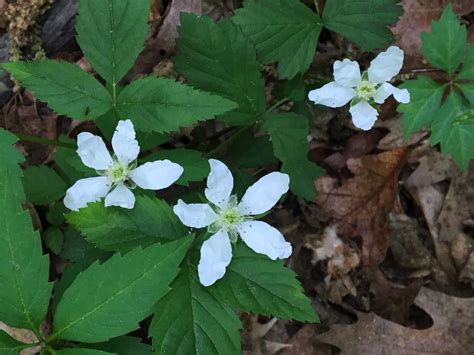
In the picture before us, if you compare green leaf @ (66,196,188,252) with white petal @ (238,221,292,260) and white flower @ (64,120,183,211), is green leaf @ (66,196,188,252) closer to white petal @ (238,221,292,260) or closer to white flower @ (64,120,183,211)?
white flower @ (64,120,183,211)

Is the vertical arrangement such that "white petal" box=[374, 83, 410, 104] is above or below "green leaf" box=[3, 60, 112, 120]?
below

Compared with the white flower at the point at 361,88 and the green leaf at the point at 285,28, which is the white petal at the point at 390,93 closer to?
the white flower at the point at 361,88

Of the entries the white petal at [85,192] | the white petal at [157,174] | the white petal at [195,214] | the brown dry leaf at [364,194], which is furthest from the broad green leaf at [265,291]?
the brown dry leaf at [364,194]

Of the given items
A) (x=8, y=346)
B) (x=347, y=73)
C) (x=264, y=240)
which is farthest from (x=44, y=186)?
(x=347, y=73)

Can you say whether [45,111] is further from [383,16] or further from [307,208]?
[383,16]

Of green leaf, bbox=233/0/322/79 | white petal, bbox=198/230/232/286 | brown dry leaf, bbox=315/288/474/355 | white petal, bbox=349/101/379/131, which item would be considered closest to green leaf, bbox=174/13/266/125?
green leaf, bbox=233/0/322/79

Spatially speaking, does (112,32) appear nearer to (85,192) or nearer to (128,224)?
(85,192)

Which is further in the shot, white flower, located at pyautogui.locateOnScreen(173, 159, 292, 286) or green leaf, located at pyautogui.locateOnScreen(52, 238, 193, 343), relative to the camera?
white flower, located at pyautogui.locateOnScreen(173, 159, 292, 286)
